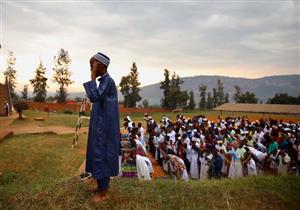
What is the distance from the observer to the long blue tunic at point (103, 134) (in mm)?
4859

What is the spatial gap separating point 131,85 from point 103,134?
55755 mm

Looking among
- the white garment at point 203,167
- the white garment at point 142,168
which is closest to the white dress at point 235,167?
the white garment at point 203,167

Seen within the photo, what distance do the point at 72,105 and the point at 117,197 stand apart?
44111 millimetres

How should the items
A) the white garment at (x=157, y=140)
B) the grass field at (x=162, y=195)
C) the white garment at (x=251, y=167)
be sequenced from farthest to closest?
1. the white garment at (x=157, y=140)
2. the white garment at (x=251, y=167)
3. the grass field at (x=162, y=195)

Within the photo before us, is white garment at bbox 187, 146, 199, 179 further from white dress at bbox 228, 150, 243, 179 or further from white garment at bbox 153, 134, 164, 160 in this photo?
white garment at bbox 153, 134, 164, 160

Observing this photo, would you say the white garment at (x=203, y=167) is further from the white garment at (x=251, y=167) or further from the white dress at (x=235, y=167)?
the white garment at (x=251, y=167)

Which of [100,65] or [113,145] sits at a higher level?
[100,65]

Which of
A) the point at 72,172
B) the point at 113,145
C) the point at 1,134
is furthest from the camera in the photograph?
the point at 1,134

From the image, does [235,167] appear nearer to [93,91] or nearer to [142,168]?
[142,168]

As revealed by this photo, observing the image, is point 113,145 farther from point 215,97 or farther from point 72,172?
point 215,97

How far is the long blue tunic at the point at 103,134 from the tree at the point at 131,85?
54.1 metres

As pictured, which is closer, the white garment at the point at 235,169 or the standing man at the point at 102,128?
the standing man at the point at 102,128

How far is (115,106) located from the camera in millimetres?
5059

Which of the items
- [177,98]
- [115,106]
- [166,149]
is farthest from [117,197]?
[177,98]
